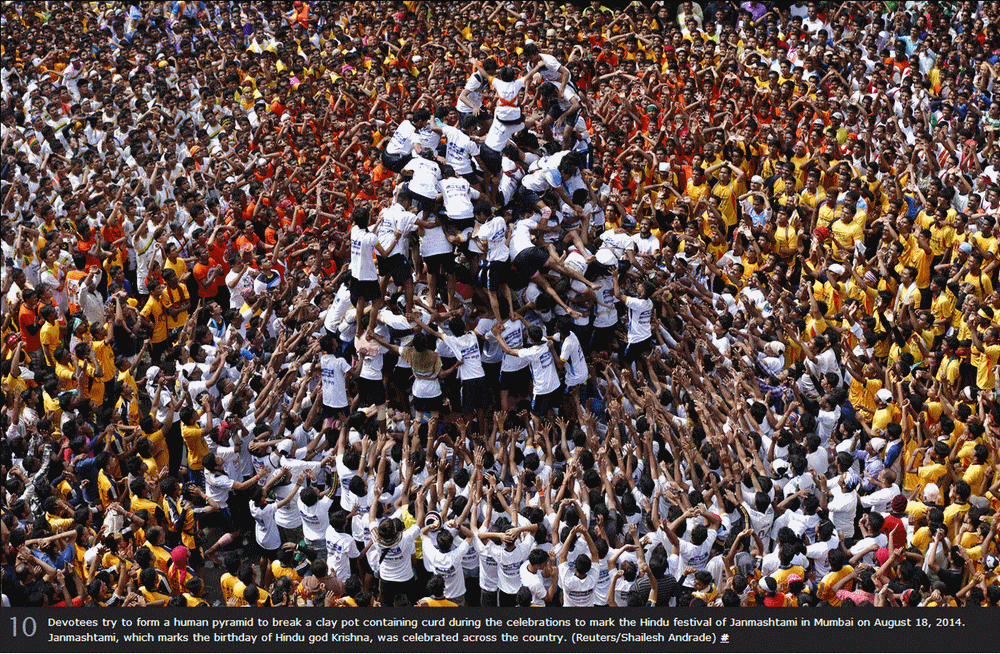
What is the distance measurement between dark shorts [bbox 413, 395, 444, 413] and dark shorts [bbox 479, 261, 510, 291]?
1.42 metres

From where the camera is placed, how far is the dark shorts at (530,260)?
14039 millimetres

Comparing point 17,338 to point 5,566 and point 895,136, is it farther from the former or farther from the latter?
point 895,136

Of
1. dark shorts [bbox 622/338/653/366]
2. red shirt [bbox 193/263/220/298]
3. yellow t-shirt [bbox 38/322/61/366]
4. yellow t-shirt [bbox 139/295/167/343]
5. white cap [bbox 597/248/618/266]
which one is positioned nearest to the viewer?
white cap [bbox 597/248/618/266]

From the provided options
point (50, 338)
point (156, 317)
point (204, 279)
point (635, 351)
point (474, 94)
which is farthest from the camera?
point (204, 279)

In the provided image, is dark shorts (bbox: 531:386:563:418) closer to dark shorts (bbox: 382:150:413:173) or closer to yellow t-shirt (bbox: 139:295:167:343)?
dark shorts (bbox: 382:150:413:173)

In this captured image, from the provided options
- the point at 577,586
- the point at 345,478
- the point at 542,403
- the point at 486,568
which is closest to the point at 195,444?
the point at 345,478

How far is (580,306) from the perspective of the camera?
1466 centimetres

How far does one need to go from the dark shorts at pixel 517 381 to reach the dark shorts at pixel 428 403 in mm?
746

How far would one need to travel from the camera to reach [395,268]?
545 inches

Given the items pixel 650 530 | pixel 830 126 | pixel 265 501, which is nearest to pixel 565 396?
pixel 650 530

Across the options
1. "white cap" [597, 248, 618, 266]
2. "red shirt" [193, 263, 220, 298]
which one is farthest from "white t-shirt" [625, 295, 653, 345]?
"red shirt" [193, 263, 220, 298]

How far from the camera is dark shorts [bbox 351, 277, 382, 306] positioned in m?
13.9

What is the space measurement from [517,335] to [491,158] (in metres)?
2.14

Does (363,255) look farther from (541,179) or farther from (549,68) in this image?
(549,68)
